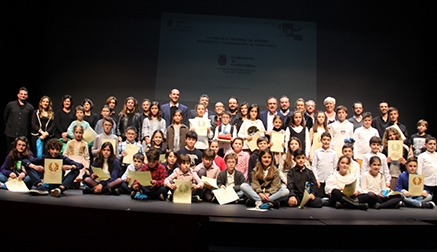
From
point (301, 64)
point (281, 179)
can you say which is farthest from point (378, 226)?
point (301, 64)

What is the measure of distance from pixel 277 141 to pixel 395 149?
75.4 inches

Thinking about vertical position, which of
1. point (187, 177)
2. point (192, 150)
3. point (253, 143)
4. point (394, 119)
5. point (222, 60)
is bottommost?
point (187, 177)

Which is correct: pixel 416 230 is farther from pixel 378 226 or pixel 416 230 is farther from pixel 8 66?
pixel 8 66

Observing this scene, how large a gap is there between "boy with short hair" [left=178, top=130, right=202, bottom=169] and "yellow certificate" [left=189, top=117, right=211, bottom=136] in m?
0.34

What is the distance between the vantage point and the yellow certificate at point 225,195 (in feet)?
14.4

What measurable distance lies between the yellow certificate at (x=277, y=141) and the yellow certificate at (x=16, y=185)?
3.38 metres

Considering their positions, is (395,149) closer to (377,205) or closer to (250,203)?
(377,205)

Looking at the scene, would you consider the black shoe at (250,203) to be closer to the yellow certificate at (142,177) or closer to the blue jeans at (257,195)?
the blue jeans at (257,195)

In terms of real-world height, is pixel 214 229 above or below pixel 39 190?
below

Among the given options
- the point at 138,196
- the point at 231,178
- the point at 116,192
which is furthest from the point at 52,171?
the point at 231,178

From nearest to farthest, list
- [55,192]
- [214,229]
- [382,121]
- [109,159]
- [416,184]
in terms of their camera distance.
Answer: [214,229], [55,192], [416,184], [109,159], [382,121]

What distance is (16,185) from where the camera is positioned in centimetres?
431

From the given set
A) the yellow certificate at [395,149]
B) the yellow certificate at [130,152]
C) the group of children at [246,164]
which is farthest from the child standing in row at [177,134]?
the yellow certificate at [395,149]

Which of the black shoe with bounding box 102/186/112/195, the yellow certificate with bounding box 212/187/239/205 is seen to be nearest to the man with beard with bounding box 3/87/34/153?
the black shoe with bounding box 102/186/112/195
